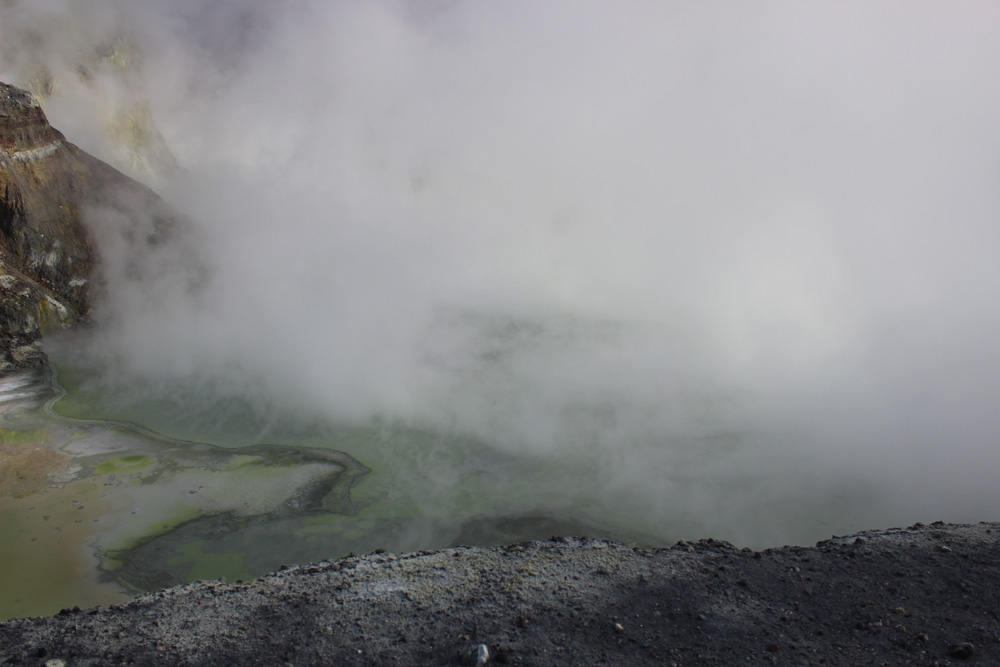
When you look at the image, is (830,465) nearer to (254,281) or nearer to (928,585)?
(928,585)

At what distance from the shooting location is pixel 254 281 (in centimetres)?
1506

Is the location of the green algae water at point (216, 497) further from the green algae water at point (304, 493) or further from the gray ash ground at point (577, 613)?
the gray ash ground at point (577, 613)

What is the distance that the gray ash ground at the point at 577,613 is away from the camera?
4121 millimetres

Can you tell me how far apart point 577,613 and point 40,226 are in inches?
545

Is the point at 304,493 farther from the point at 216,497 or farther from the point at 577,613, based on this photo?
the point at 577,613

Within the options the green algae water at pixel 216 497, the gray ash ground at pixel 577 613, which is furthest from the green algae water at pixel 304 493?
the gray ash ground at pixel 577 613

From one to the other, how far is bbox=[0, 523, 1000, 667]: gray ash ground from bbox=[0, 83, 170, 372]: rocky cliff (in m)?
9.67

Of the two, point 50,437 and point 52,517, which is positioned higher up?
point 50,437

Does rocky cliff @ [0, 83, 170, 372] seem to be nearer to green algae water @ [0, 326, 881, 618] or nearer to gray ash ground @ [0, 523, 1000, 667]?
green algae water @ [0, 326, 881, 618]

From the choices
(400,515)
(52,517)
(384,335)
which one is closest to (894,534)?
(400,515)

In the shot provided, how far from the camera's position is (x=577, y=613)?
14.9 ft

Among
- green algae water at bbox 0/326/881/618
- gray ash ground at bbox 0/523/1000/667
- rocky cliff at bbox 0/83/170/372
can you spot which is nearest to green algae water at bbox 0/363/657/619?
green algae water at bbox 0/326/881/618

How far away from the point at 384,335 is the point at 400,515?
6.00 meters

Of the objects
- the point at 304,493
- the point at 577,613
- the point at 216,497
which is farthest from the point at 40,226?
the point at 577,613
